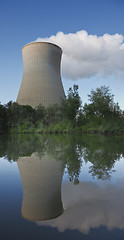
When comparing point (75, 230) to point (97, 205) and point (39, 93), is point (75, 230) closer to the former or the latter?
point (97, 205)

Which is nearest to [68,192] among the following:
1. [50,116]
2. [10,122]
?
[10,122]

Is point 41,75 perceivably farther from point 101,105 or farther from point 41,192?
point 41,192

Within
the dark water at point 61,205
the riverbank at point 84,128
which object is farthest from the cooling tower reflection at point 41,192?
the riverbank at point 84,128

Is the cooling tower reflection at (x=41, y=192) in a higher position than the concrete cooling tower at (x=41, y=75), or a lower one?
lower

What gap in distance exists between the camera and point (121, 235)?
80cm

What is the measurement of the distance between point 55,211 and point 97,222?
256 mm

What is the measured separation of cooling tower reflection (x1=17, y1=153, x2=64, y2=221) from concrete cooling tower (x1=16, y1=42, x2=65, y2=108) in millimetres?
23671

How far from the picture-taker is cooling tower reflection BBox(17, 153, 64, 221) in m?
1.04

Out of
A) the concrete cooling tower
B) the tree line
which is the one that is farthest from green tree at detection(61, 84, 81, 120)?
Answer: the concrete cooling tower

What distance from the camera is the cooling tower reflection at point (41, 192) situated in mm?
1036

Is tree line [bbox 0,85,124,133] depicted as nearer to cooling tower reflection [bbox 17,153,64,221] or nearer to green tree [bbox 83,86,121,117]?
green tree [bbox 83,86,121,117]

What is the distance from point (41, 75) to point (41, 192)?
2530cm

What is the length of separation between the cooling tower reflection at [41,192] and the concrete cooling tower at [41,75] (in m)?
23.7

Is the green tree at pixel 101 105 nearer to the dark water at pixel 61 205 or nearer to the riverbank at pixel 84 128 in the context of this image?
the riverbank at pixel 84 128
